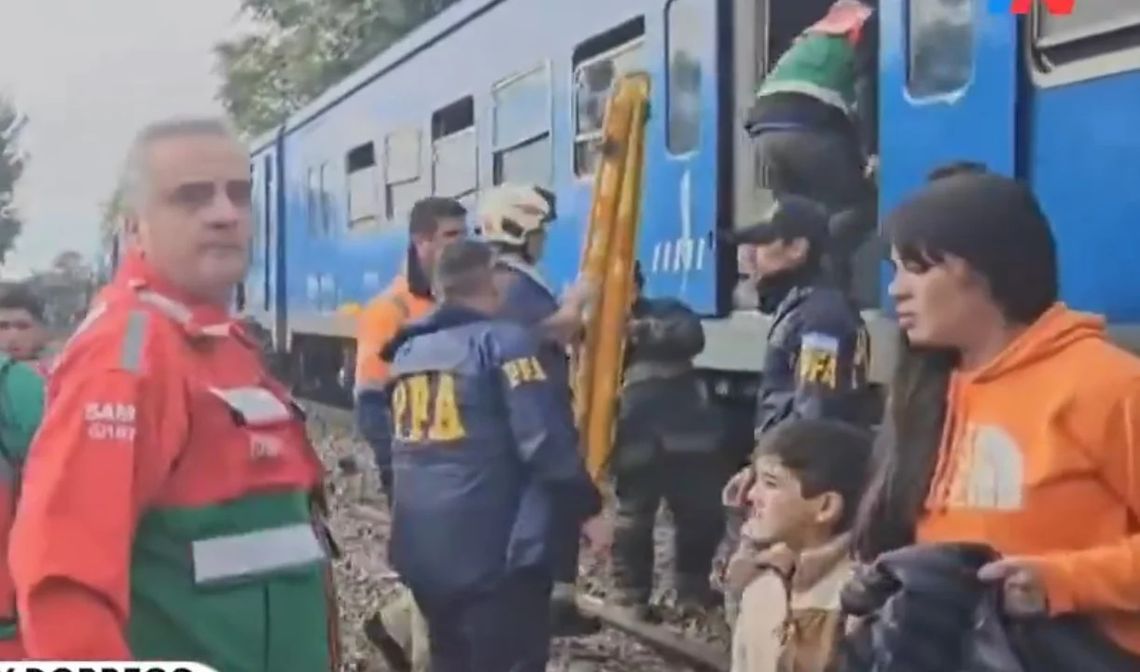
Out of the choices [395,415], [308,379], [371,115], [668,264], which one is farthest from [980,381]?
[371,115]

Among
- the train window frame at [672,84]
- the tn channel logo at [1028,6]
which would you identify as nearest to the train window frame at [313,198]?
the train window frame at [672,84]

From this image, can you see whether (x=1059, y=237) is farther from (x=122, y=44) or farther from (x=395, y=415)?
(x=122, y=44)

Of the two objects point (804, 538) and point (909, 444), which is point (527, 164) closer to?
point (804, 538)

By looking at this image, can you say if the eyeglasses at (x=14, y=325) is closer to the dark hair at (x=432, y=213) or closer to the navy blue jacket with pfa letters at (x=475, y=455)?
the navy blue jacket with pfa letters at (x=475, y=455)

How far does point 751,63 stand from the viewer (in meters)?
3.31

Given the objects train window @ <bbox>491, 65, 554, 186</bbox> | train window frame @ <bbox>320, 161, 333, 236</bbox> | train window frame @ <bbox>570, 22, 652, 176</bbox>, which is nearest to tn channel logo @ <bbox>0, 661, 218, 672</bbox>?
train window frame @ <bbox>570, 22, 652, 176</bbox>

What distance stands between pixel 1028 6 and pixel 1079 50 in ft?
0.37

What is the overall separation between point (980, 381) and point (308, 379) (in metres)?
1.92

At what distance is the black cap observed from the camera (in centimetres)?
278

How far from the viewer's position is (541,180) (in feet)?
11.8

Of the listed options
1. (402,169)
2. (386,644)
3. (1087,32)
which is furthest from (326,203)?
(1087,32)

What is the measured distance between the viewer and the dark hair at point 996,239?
1822mm

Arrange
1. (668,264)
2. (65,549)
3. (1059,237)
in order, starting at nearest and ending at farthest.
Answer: (65,549)
(1059,237)
(668,264)

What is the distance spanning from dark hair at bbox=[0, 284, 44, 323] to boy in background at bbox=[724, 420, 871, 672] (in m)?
0.95
